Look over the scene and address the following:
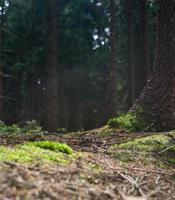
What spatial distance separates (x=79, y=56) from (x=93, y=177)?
85.4 ft

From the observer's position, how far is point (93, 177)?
3.53m

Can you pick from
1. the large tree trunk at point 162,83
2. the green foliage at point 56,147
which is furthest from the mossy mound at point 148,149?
the large tree trunk at point 162,83

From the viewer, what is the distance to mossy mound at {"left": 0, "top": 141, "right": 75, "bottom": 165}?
3693 mm

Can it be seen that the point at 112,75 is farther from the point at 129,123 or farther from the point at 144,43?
the point at 129,123

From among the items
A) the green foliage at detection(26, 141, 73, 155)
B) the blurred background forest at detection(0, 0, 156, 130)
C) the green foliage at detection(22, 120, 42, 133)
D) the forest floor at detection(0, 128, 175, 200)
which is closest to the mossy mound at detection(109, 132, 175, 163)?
the forest floor at detection(0, 128, 175, 200)

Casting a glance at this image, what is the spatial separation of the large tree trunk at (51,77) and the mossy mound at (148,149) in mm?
12812

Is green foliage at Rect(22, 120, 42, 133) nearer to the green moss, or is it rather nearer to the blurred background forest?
the green moss

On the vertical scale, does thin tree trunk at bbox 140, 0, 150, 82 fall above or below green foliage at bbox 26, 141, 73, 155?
above

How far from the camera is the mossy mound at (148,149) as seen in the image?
5.08 m

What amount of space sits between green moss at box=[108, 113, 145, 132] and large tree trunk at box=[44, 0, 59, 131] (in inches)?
429

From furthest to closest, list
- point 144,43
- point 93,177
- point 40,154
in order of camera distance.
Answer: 1. point 144,43
2. point 40,154
3. point 93,177

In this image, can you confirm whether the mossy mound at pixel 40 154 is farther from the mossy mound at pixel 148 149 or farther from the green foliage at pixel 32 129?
the green foliage at pixel 32 129

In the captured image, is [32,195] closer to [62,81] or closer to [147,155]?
[147,155]

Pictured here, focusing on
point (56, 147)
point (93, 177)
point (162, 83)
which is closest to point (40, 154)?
point (56, 147)
